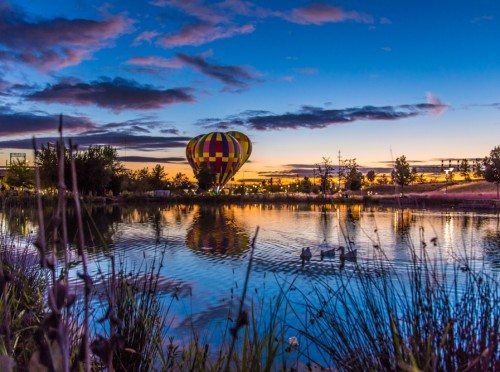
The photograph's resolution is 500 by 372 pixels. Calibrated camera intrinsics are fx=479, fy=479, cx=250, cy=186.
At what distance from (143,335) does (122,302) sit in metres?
0.38

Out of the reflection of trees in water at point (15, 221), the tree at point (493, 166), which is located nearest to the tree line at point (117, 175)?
the tree at point (493, 166)

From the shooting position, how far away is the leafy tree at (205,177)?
62625 mm

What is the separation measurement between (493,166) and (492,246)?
4827 cm

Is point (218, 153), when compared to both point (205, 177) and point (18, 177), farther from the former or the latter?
point (18, 177)

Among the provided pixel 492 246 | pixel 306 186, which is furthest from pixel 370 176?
pixel 492 246

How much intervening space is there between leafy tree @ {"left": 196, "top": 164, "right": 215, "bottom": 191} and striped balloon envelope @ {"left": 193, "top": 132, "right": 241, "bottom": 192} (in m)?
0.62

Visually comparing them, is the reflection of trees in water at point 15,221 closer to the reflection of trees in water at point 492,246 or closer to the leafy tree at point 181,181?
the reflection of trees in water at point 492,246

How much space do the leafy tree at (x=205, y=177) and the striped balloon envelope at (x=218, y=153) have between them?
62 centimetres

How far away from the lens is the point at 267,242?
1878cm

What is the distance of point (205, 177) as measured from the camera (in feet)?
206

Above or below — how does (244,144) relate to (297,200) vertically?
above

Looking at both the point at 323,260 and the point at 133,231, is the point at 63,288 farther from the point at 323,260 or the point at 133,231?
→ the point at 133,231

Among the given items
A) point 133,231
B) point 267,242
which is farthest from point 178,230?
point 267,242

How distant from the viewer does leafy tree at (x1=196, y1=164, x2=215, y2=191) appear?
6262 centimetres
